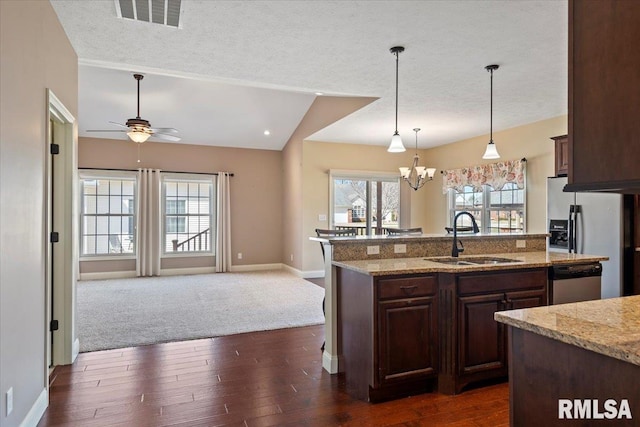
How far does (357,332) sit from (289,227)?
557 centimetres

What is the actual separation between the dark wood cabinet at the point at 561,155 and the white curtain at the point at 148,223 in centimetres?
698

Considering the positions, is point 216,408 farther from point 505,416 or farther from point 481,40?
point 481,40

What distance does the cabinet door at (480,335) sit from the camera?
8.87ft

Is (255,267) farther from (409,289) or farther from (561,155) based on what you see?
(409,289)

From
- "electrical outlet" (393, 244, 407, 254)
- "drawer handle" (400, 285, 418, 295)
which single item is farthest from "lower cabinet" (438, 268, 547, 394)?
"electrical outlet" (393, 244, 407, 254)

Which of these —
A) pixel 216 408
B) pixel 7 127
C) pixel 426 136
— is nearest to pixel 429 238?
pixel 216 408

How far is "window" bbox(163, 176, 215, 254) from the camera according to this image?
8039 mm

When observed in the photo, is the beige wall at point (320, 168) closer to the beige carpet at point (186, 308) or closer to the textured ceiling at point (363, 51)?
the beige carpet at point (186, 308)

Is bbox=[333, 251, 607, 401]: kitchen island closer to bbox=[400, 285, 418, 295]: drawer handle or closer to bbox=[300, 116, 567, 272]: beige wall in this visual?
bbox=[400, 285, 418, 295]: drawer handle

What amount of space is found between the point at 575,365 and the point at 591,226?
13.4 ft

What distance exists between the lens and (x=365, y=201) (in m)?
7.99

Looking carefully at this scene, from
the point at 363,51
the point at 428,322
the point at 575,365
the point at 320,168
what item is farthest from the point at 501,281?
the point at 320,168

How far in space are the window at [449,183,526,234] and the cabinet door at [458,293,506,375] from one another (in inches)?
142

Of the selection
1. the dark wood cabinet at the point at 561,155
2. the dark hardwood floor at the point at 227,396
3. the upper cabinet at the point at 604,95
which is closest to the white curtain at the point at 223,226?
the dark hardwood floor at the point at 227,396
